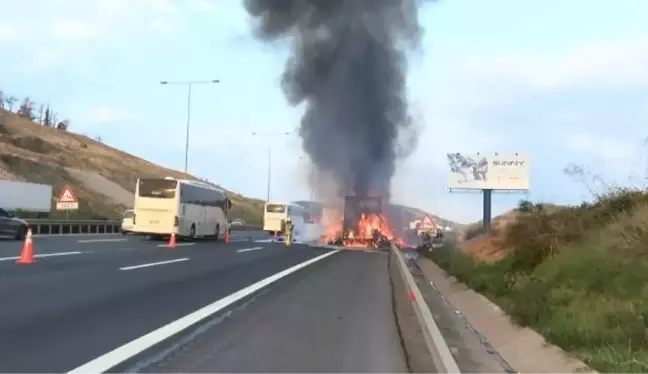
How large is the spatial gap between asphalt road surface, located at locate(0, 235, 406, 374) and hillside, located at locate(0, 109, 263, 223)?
37973mm

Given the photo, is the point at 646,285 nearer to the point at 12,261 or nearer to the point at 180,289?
the point at 180,289

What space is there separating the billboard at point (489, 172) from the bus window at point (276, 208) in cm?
1408

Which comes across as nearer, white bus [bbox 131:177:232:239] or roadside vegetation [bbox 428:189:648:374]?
roadside vegetation [bbox 428:189:648:374]

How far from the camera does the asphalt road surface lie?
7727 mm

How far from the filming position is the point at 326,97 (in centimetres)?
4531

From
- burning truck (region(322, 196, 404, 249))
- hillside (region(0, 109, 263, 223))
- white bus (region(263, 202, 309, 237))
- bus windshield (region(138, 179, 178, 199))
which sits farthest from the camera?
hillside (region(0, 109, 263, 223))

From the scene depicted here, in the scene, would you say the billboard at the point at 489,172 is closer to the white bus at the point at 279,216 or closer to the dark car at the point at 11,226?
the white bus at the point at 279,216

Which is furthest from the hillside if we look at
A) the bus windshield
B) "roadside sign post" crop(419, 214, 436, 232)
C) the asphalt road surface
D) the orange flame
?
the asphalt road surface

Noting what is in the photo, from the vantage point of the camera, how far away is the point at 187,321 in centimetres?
1046

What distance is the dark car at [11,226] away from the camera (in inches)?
1204

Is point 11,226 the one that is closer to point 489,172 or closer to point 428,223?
point 428,223

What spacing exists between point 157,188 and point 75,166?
4837 cm

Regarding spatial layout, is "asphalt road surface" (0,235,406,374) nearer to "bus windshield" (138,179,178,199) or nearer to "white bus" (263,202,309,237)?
"bus windshield" (138,179,178,199)

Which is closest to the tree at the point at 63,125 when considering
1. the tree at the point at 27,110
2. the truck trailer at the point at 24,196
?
the tree at the point at 27,110
